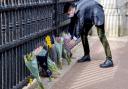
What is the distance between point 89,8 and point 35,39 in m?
1.57

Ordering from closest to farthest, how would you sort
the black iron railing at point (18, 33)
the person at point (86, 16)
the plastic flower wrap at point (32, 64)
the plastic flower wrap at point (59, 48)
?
1. the black iron railing at point (18, 33)
2. the plastic flower wrap at point (32, 64)
3. the plastic flower wrap at point (59, 48)
4. the person at point (86, 16)

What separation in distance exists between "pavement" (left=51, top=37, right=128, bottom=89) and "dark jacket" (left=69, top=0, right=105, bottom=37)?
911 mm

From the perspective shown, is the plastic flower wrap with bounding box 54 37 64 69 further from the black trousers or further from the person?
the black trousers

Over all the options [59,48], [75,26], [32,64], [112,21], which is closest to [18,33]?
[32,64]

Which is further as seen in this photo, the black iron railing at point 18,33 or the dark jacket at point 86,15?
the dark jacket at point 86,15

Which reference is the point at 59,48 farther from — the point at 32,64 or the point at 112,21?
the point at 112,21

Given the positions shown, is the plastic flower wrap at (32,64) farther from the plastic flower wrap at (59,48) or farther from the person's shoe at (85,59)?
the person's shoe at (85,59)

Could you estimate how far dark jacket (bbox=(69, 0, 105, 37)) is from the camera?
9016 mm

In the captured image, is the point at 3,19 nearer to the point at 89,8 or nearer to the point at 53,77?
the point at 53,77

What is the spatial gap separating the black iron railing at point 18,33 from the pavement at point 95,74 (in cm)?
81

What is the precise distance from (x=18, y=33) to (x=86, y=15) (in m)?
2.43

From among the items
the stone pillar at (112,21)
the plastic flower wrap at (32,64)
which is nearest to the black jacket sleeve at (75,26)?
the plastic flower wrap at (32,64)

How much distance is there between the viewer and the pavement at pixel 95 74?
25.1 feet

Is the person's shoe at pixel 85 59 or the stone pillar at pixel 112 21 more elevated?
the stone pillar at pixel 112 21
